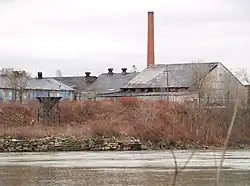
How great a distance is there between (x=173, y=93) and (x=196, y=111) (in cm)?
2117

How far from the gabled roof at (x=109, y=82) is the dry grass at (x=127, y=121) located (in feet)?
108

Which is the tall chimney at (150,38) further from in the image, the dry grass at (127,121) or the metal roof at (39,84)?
the dry grass at (127,121)

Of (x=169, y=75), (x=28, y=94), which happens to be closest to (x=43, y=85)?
(x=28, y=94)

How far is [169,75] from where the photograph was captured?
305 feet

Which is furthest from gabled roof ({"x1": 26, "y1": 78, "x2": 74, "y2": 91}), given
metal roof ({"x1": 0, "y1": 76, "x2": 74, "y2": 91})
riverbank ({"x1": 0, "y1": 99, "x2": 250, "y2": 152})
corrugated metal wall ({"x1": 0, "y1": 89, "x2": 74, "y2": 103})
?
riverbank ({"x1": 0, "y1": 99, "x2": 250, "y2": 152})

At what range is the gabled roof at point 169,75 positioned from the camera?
9012 centimetres

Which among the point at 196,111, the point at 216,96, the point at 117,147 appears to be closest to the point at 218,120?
the point at 196,111

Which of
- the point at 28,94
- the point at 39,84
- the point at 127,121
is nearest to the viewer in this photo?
the point at 127,121

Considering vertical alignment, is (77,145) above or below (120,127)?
below

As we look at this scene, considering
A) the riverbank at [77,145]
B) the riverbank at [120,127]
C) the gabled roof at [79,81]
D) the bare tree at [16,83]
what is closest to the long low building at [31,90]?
the bare tree at [16,83]

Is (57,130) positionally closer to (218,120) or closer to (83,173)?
(218,120)

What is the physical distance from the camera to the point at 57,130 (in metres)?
59.0

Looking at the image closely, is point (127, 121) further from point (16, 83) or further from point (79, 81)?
point (79, 81)

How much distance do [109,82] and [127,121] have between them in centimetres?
4723
